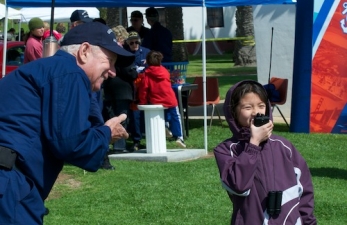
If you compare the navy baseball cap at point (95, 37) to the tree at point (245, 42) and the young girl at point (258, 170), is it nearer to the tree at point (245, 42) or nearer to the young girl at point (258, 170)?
the young girl at point (258, 170)

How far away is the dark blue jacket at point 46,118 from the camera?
11.6 feet

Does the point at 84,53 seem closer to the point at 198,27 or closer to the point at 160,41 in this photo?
the point at 160,41

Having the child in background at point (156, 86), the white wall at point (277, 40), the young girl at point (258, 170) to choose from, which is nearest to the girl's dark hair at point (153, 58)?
the child in background at point (156, 86)

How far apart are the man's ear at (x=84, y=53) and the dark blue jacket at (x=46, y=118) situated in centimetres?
11

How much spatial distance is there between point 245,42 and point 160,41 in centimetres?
1914

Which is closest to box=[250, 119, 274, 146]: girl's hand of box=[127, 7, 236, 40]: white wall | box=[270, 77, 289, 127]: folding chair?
box=[270, 77, 289, 127]: folding chair

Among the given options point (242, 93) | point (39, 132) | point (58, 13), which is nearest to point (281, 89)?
point (242, 93)

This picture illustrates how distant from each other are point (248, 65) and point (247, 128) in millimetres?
29259

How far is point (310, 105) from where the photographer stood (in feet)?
43.3

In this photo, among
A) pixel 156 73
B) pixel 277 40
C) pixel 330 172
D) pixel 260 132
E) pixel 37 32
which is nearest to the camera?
pixel 260 132

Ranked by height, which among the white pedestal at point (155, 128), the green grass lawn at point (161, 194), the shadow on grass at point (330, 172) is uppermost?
the white pedestal at point (155, 128)

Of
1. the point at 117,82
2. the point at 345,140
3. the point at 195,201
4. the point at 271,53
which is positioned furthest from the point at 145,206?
the point at 271,53

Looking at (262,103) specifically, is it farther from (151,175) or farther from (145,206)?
(151,175)

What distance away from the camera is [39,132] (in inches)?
141
